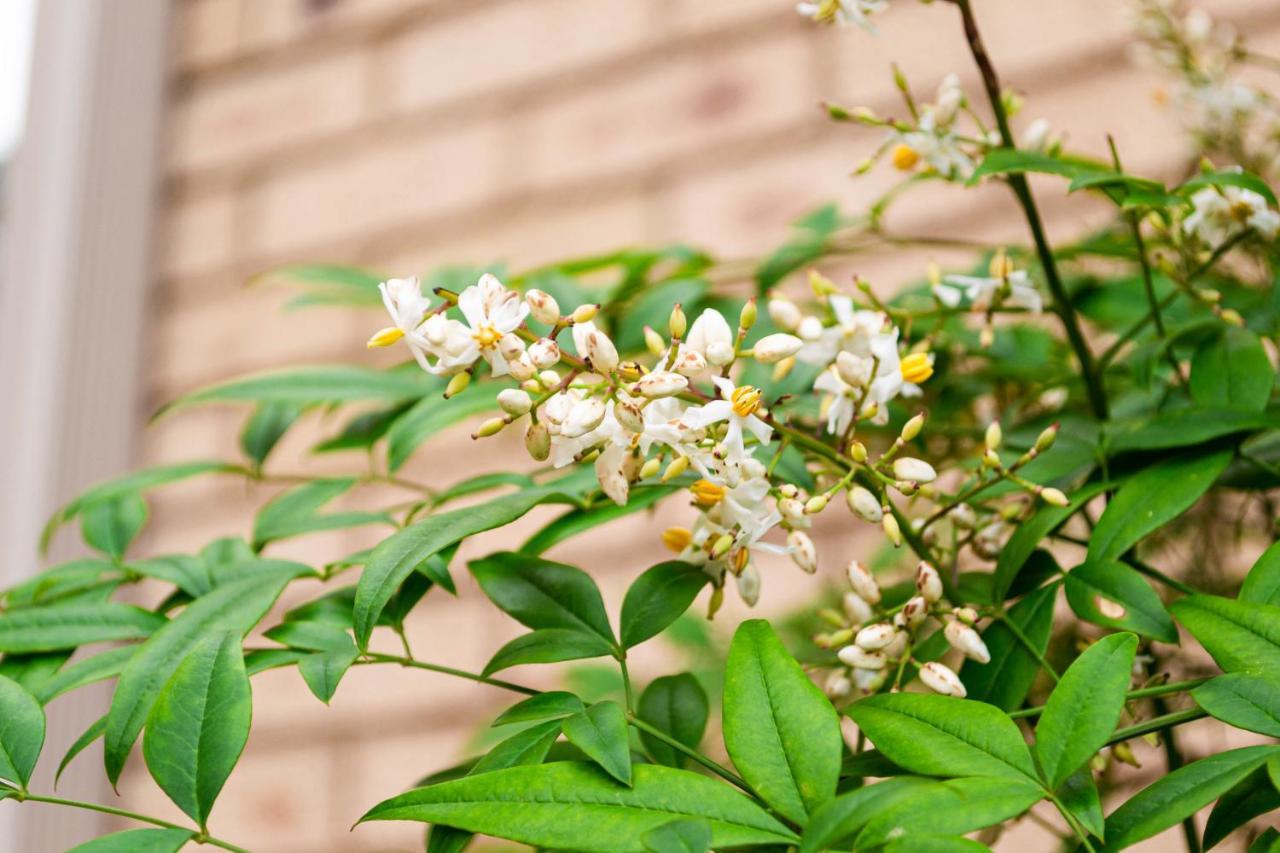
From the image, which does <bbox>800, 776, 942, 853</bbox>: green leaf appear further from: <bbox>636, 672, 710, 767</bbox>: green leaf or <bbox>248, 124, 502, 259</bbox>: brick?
<bbox>248, 124, 502, 259</bbox>: brick

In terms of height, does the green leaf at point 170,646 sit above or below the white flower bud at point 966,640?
above

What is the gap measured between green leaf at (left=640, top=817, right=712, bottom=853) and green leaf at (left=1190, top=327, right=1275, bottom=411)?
242 millimetres

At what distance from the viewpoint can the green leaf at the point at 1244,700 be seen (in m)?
0.28

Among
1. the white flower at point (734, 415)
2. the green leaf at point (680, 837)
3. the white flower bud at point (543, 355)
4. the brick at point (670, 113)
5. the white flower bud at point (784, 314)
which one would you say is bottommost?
the green leaf at point (680, 837)

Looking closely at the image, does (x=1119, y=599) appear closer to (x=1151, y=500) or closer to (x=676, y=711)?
(x=1151, y=500)

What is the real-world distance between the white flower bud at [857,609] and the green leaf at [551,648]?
10 cm

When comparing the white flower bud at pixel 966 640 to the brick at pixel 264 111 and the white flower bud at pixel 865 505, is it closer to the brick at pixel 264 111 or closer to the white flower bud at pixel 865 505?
the white flower bud at pixel 865 505

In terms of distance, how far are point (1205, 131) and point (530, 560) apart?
48 cm

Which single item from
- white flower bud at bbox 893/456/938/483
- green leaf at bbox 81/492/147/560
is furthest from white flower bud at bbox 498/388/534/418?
green leaf at bbox 81/492/147/560

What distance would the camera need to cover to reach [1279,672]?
292 millimetres

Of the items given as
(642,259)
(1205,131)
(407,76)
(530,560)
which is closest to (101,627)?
(530,560)

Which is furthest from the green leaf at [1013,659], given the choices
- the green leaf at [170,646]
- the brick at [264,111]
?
the brick at [264,111]

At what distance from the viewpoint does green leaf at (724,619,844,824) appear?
0.28 m

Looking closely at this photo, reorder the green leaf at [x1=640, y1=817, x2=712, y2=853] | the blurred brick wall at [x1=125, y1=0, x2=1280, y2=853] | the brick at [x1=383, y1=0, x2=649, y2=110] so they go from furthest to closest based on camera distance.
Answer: the brick at [x1=383, y1=0, x2=649, y2=110], the blurred brick wall at [x1=125, y1=0, x2=1280, y2=853], the green leaf at [x1=640, y1=817, x2=712, y2=853]
